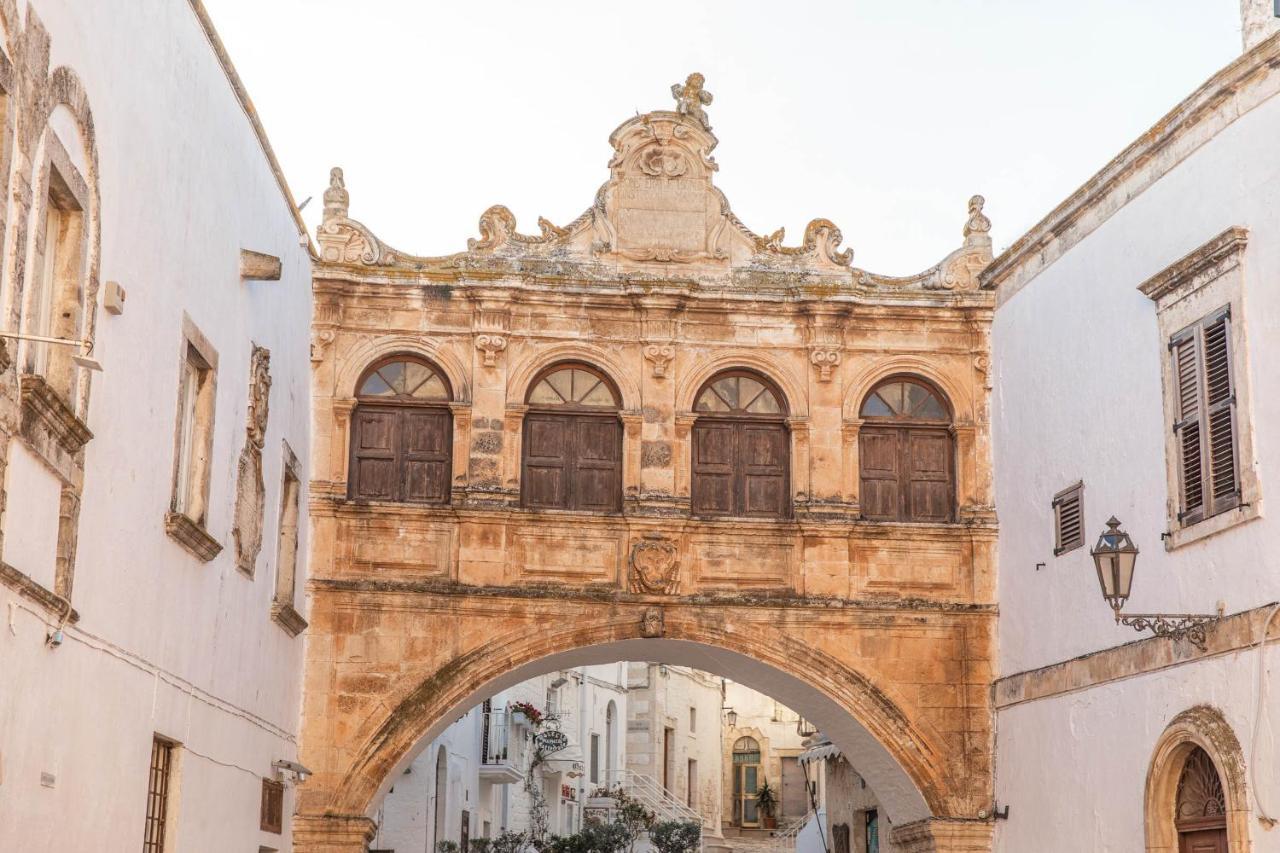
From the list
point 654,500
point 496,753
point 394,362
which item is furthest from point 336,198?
point 496,753

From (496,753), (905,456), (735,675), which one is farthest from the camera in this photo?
(496,753)

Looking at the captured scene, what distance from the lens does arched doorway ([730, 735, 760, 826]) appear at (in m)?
43.5

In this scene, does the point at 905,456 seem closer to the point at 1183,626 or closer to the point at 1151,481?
the point at 1151,481

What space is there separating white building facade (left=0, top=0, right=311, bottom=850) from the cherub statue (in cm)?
415

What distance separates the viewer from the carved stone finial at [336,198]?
1543cm

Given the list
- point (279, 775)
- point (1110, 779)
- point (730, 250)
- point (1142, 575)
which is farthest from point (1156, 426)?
point (279, 775)

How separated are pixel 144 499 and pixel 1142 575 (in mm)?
6898

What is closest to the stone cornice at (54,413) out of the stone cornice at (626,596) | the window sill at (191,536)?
the window sill at (191,536)

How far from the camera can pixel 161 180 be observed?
9.82m

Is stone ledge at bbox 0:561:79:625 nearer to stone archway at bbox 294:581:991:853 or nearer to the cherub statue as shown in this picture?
stone archway at bbox 294:581:991:853

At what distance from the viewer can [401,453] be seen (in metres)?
15.2

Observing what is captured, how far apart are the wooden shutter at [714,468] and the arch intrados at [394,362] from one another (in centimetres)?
232

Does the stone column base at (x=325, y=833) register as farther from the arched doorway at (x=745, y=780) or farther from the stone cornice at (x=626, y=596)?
the arched doorway at (x=745, y=780)

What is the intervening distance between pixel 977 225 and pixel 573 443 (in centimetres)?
430
